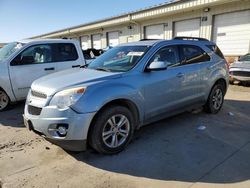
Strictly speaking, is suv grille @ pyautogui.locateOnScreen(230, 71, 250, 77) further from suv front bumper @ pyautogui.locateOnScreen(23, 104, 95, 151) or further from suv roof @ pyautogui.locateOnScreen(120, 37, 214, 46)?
suv front bumper @ pyautogui.locateOnScreen(23, 104, 95, 151)

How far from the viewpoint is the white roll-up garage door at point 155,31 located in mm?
15281

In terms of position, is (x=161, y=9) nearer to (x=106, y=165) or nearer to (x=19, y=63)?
(x=19, y=63)

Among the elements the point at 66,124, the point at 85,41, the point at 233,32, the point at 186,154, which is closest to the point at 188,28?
the point at 233,32

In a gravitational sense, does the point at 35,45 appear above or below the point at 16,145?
above

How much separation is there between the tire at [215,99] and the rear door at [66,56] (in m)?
3.75

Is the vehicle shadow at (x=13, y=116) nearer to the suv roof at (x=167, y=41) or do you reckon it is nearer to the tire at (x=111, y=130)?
the tire at (x=111, y=130)

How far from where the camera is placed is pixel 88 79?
3688mm

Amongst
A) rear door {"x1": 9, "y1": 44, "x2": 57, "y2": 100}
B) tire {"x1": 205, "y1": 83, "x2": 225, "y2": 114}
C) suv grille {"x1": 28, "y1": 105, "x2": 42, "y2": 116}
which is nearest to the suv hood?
suv grille {"x1": 28, "y1": 105, "x2": 42, "y2": 116}

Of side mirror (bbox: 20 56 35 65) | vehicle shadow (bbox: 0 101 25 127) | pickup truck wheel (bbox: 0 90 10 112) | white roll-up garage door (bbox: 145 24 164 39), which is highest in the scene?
white roll-up garage door (bbox: 145 24 164 39)

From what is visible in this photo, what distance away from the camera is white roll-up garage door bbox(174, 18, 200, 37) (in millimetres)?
13109

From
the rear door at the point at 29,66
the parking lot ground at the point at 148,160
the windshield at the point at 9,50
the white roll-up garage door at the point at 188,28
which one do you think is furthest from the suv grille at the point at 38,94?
the white roll-up garage door at the point at 188,28

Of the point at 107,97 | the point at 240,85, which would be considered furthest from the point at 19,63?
the point at 240,85

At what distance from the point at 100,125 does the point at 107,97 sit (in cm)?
42

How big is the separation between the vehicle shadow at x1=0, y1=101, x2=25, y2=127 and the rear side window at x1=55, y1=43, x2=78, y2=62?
5.73 ft
